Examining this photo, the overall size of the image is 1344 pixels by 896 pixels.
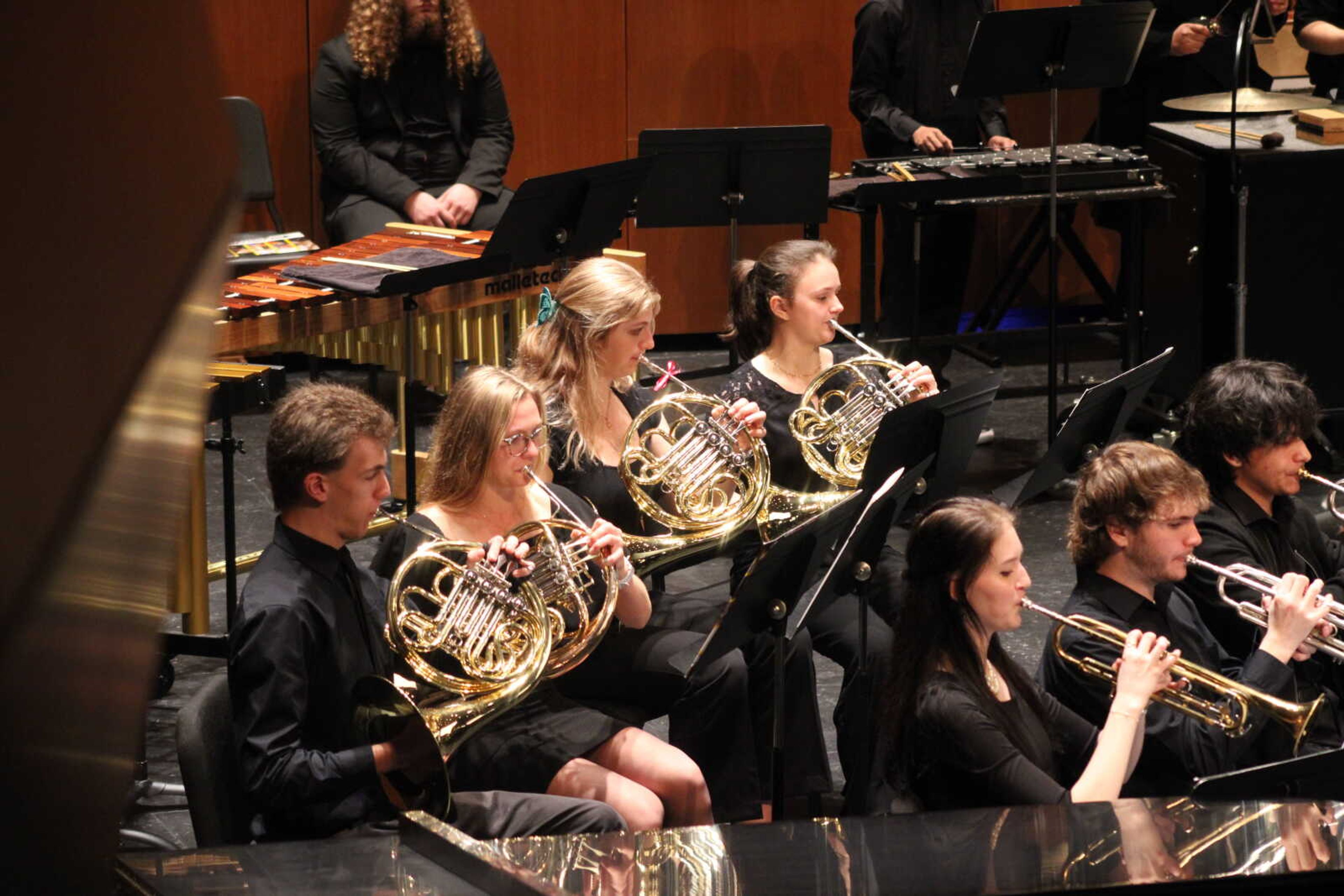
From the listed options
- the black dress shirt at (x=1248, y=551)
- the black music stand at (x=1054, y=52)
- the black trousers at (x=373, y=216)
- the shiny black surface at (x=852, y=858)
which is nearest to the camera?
the shiny black surface at (x=852, y=858)

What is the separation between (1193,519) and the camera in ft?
12.1

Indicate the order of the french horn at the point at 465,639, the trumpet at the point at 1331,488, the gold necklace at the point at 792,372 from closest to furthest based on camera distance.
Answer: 1. the french horn at the point at 465,639
2. the trumpet at the point at 1331,488
3. the gold necklace at the point at 792,372

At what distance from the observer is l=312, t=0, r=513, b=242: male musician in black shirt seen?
685cm

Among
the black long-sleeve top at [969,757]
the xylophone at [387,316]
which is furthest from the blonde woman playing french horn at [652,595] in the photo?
the xylophone at [387,316]

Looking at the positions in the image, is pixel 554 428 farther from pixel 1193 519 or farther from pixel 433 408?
pixel 433 408

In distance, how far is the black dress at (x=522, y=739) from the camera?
3.23m

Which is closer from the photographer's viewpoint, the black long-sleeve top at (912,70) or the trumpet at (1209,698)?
the trumpet at (1209,698)

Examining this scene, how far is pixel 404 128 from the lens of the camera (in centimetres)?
699

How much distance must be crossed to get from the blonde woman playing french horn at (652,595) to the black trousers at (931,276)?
3.18 meters

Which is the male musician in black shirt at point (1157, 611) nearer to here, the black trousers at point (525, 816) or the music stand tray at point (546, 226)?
the black trousers at point (525, 816)

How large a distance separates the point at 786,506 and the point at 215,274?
4.22 m

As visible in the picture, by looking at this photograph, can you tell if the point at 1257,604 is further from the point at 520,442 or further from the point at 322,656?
the point at 322,656

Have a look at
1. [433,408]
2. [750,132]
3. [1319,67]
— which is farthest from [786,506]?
[1319,67]

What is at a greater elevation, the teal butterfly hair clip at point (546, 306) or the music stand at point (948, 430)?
the teal butterfly hair clip at point (546, 306)
